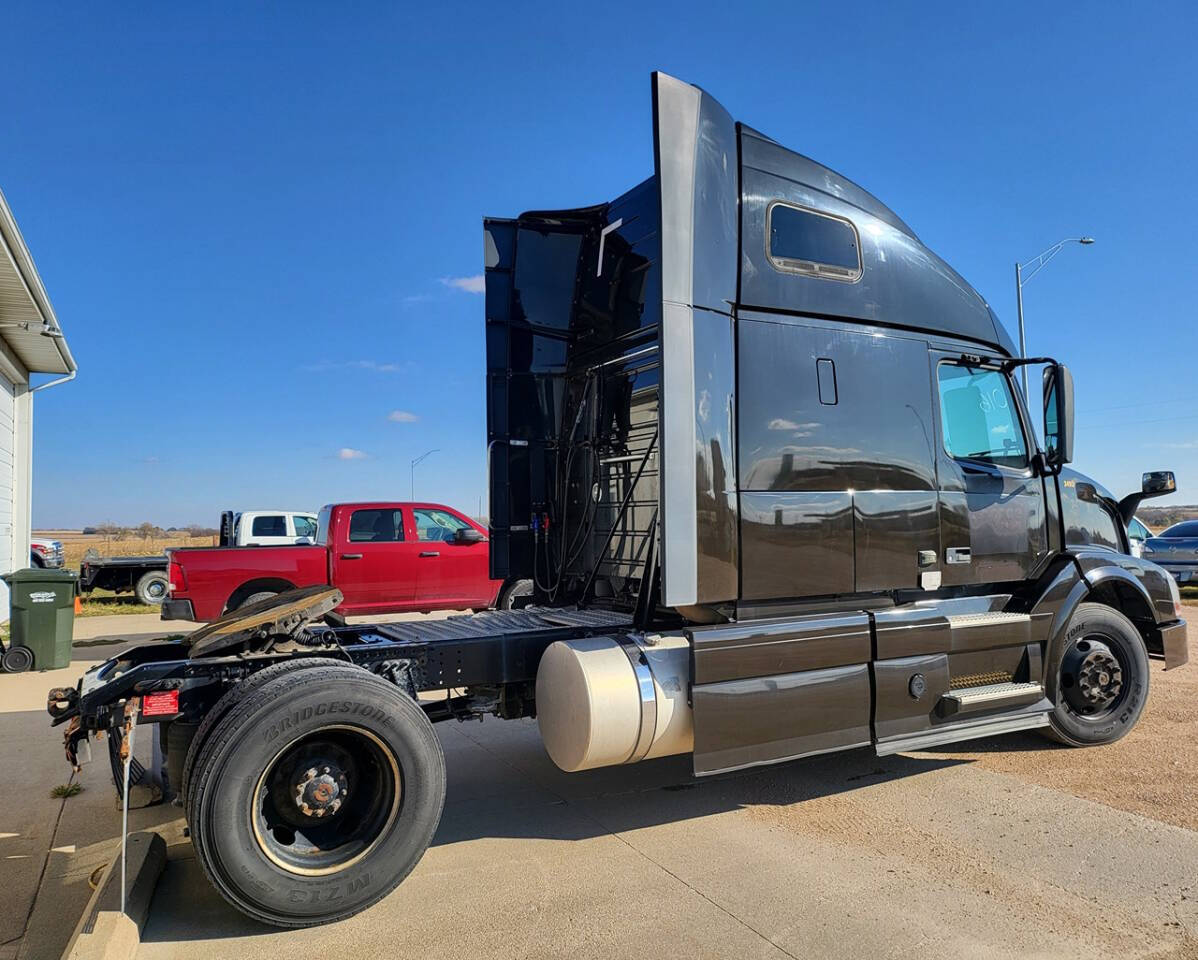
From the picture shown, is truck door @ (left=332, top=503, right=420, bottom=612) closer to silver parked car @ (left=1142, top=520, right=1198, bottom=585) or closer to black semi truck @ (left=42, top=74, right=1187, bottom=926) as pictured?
black semi truck @ (left=42, top=74, right=1187, bottom=926)

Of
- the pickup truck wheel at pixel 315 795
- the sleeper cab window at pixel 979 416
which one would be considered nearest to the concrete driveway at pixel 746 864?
the pickup truck wheel at pixel 315 795

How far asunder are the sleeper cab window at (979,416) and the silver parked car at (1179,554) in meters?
12.6

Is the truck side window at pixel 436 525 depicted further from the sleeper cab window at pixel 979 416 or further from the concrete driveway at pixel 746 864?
the sleeper cab window at pixel 979 416

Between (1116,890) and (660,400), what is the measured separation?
3019 mm

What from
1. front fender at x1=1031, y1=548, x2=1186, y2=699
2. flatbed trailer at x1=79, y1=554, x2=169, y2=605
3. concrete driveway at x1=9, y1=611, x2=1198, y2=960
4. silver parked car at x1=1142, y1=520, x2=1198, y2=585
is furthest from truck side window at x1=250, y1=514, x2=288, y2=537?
silver parked car at x1=1142, y1=520, x2=1198, y2=585

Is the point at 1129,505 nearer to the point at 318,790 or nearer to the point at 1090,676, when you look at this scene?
the point at 1090,676

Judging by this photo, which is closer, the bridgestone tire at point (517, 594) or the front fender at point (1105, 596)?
the front fender at point (1105, 596)

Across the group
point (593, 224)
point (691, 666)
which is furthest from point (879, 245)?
point (691, 666)

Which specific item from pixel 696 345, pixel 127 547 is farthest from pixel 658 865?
pixel 127 547

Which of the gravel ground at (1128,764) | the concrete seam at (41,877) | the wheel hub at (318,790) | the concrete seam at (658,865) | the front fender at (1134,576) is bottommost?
the concrete seam at (41,877)

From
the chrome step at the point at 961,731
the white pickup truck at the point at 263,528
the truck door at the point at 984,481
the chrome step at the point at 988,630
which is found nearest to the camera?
the chrome step at the point at 961,731

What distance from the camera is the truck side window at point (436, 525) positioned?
455 inches

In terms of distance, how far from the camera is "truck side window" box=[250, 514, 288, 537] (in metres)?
Answer: 15.5

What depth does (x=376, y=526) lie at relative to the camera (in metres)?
11.3
